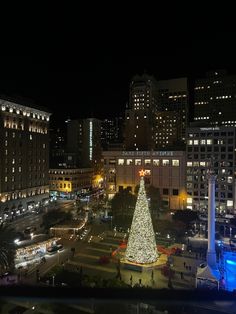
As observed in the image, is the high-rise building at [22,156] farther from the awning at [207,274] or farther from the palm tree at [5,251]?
the awning at [207,274]

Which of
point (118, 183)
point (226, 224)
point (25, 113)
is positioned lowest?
point (226, 224)

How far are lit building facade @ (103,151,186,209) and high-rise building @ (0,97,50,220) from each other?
13772 millimetres

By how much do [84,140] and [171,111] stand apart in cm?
3656

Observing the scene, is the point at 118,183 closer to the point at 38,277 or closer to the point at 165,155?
the point at 165,155

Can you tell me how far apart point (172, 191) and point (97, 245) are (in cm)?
3028

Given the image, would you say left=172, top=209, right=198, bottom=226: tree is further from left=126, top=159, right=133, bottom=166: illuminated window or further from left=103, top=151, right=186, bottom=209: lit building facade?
left=126, top=159, right=133, bottom=166: illuminated window

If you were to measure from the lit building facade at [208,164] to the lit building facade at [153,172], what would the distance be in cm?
182

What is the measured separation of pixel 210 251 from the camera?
2438cm

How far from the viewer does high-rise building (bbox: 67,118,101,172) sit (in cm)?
10156

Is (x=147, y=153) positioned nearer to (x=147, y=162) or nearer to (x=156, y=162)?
(x=147, y=162)

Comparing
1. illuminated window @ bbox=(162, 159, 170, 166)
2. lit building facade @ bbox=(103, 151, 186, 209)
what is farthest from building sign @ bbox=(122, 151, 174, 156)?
illuminated window @ bbox=(162, 159, 170, 166)

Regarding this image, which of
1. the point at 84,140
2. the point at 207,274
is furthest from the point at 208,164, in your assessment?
the point at 84,140

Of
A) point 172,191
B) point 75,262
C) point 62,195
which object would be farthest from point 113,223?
point 62,195

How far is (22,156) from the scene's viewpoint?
5397 centimetres
